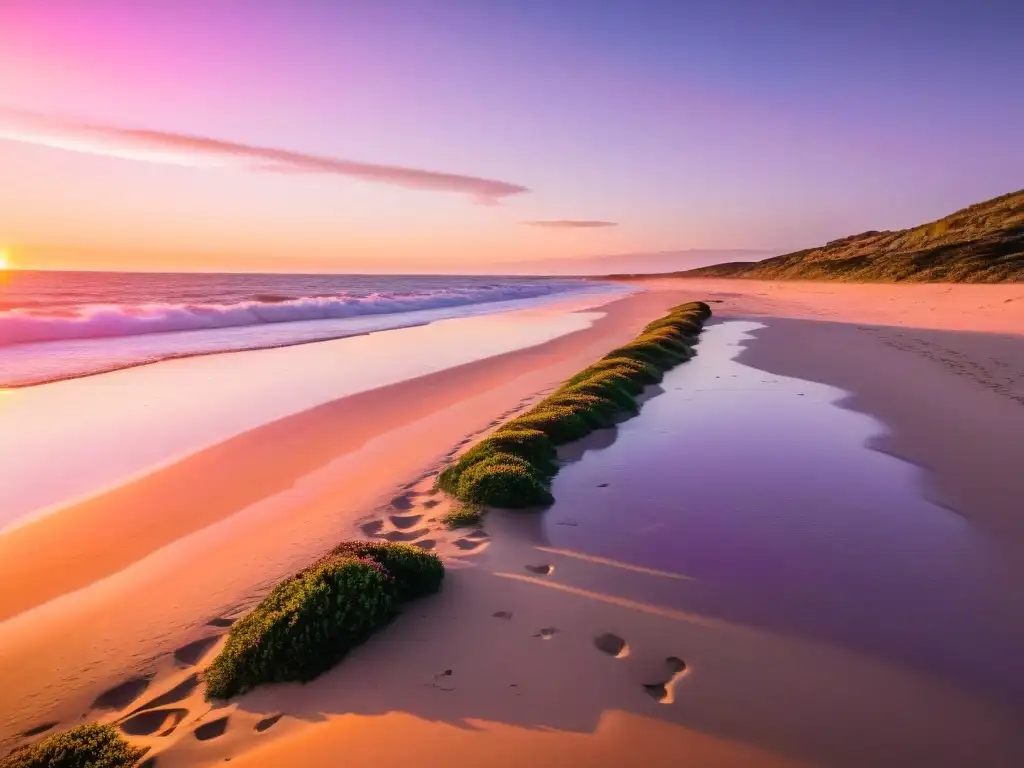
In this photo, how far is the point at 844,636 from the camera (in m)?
5.17

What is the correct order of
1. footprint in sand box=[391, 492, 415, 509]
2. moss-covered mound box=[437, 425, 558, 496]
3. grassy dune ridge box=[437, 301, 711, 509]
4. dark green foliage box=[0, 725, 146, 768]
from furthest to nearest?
moss-covered mound box=[437, 425, 558, 496] → footprint in sand box=[391, 492, 415, 509] → grassy dune ridge box=[437, 301, 711, 509] → dark green foliage box=[0, 725, 146, 768]

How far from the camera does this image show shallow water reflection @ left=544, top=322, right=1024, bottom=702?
5.24 m

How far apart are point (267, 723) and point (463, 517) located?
3.85 meters

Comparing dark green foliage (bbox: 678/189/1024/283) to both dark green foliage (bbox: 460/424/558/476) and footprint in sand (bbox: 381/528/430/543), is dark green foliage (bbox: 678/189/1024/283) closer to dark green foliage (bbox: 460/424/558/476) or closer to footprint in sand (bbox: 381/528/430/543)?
dark green foliage (bbox: 460/424/558/476)

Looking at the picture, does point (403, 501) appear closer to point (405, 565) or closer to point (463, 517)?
point (463, 517)

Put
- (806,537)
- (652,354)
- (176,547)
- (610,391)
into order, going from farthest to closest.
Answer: (652,354) < (610,391) < (176,547) < (806,537)

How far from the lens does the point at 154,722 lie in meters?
4.46

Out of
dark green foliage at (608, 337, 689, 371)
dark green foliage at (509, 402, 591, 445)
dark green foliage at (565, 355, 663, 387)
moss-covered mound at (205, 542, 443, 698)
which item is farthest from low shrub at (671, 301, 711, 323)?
moss-covered mound at (205, 542, 443, 698)

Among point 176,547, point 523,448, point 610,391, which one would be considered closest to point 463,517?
point 523,448

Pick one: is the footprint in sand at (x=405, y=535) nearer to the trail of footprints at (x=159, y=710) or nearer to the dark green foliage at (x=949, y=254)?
the trail of footprints at (x=159, y=710)

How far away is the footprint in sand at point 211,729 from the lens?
166 inches

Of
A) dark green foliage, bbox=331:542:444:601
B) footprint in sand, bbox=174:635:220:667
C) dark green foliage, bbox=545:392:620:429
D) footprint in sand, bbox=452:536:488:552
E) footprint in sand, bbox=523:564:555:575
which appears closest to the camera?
footprint in sand, bbox=174:635:220:667

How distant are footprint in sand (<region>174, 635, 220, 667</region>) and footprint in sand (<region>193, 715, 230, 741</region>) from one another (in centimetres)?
100

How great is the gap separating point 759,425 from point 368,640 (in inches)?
387
